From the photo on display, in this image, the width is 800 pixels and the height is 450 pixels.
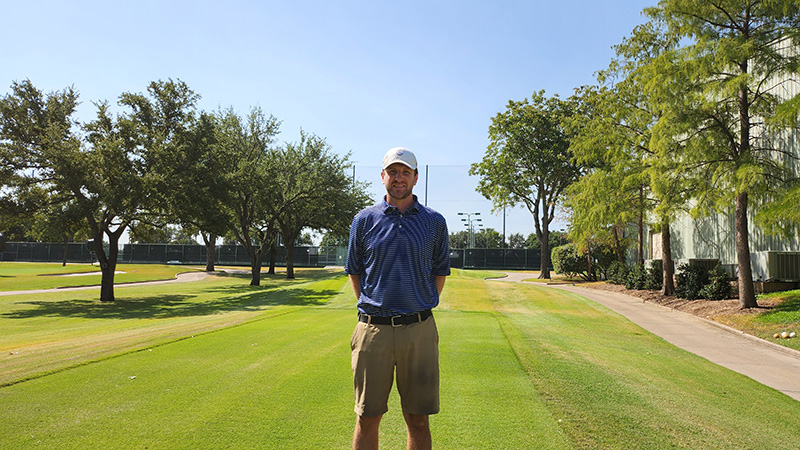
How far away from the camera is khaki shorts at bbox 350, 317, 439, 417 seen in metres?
2.85

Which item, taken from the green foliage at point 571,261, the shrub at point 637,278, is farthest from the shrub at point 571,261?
the shrub at point 637,278

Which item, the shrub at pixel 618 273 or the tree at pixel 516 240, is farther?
the tree at pixel 516 240

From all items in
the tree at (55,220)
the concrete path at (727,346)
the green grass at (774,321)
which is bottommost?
the concrete path at (727,346)

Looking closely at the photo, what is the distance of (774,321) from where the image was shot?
475 inches

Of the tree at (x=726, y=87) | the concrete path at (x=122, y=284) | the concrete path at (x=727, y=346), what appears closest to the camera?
the concrete path at (x=727, y=346)

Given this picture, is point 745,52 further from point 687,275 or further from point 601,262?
point 601,262

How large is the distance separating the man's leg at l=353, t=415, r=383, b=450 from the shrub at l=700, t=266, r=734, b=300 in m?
16.9

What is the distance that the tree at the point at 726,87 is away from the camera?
13.3 m

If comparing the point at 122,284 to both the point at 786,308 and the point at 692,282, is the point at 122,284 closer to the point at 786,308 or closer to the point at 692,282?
the point at 692,282

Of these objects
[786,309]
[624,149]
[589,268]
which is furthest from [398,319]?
[589,268]

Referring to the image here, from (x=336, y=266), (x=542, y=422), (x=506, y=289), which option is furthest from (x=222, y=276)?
(x=542, y=422)

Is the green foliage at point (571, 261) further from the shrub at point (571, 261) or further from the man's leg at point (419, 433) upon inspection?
the man's leg at point (419, 433)

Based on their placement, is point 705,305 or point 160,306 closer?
point 705,305

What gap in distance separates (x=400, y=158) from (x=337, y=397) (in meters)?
2.71
